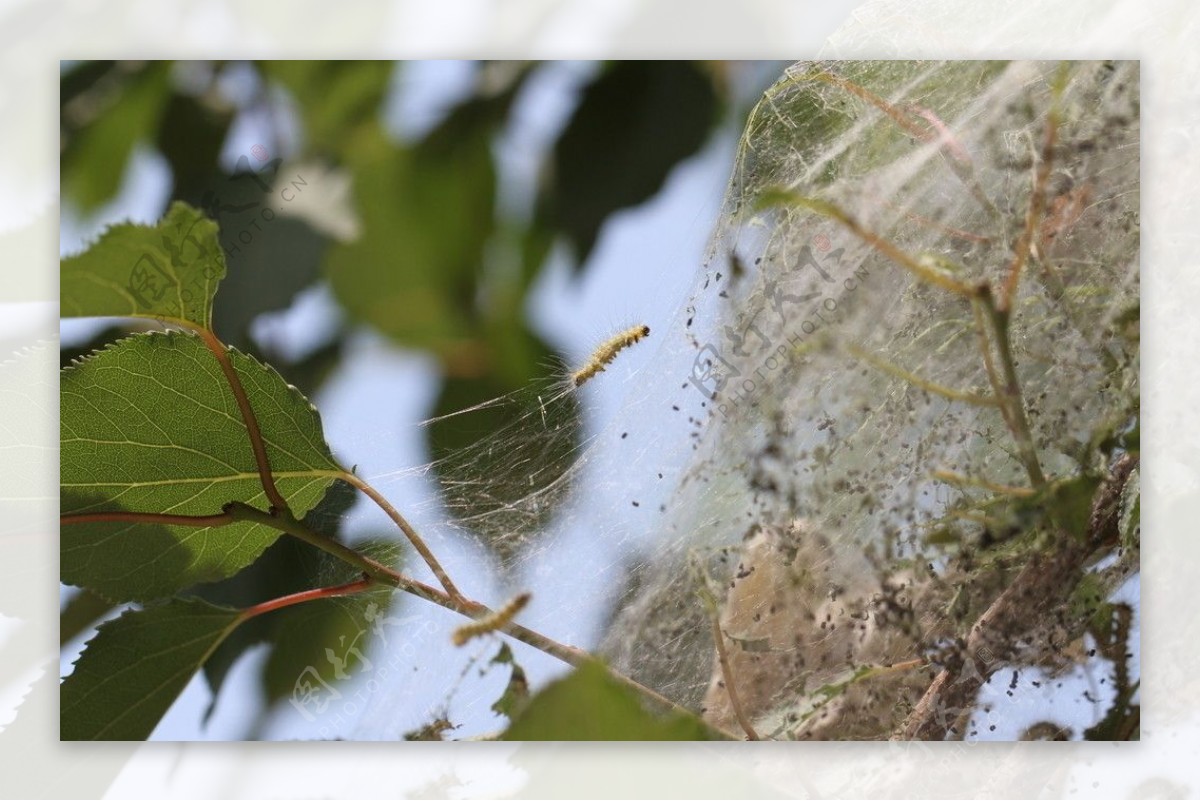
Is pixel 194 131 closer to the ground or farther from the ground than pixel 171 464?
farther from the ground

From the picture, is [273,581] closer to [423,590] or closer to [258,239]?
[423,590]

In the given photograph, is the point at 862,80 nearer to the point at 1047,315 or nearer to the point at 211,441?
the point at 1047,315

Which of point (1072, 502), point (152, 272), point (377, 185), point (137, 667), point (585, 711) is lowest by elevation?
point (585, 711)

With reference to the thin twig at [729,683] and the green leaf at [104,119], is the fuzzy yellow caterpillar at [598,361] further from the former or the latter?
the green leaf at [104,119]

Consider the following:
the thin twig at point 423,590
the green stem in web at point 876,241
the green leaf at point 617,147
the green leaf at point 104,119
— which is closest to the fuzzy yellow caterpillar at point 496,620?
the thin twig at point 423,590

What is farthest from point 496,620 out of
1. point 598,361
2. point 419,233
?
point 419,233
